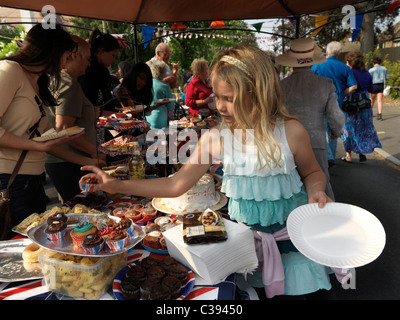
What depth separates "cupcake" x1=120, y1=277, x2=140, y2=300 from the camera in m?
1.28

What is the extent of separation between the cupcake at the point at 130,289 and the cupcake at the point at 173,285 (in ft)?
0.37

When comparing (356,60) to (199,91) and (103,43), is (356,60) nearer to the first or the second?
(199,91)

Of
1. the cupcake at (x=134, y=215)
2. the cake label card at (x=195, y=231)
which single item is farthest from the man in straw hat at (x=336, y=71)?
the cake label card at (x=195, y=231)

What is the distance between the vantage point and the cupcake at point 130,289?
128cm

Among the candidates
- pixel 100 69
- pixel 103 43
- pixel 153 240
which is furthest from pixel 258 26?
pixel 153 240

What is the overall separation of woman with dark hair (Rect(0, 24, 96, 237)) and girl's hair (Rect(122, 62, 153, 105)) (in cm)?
164

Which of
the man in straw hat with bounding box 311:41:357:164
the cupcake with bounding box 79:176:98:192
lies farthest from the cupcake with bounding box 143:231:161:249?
the man in straw hat with bounding box 311:41:357:164

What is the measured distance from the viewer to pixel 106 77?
3.54 metres

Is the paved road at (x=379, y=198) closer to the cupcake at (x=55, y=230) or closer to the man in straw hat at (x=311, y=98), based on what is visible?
the man in straw hat at (x=311, y=98)

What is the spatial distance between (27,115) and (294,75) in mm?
2700

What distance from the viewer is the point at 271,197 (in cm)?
154

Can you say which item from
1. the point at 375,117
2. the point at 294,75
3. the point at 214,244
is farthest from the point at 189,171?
the point at 375,117
